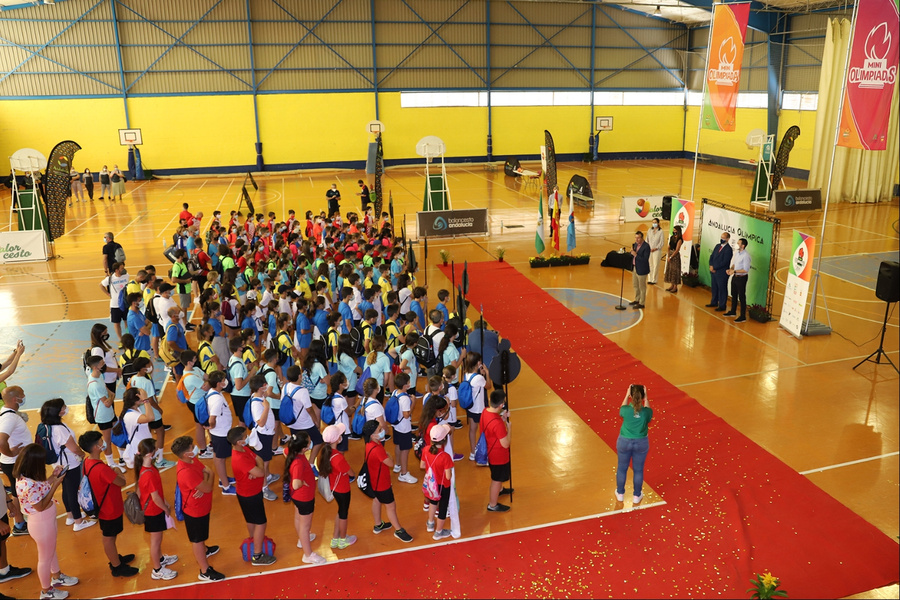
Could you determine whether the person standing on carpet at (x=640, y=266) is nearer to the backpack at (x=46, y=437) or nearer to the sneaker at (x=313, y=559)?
the sneaker at (x=313, y=559)

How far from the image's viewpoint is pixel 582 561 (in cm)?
700

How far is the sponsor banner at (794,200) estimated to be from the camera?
85.0 feet

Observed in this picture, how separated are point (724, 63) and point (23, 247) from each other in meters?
20.7

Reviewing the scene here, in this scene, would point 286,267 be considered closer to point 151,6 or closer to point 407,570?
point 407,570

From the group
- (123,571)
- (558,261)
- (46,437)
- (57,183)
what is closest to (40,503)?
(46,437)

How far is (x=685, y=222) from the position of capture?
1631 cm

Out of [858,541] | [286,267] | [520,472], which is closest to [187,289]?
[286,267]

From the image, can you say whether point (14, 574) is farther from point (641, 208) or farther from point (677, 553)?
point (641, 208)

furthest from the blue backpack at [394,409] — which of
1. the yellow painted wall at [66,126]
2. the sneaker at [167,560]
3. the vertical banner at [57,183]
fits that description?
the yellow painted wall at [66,126]

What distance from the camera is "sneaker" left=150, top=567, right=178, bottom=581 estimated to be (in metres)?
6.79

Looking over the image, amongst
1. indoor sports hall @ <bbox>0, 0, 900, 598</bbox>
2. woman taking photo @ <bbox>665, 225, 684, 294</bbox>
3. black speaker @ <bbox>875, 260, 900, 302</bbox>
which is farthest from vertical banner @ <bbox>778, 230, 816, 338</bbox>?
woman taking photo @ <bbox>665, 225, 684, 294</bbox>

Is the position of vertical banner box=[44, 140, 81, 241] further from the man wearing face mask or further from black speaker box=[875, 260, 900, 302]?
black speaker box=[875, 260, 900, 302]

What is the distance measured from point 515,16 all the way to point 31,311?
33.4m

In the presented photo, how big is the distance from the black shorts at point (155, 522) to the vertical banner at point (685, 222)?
13.3m
